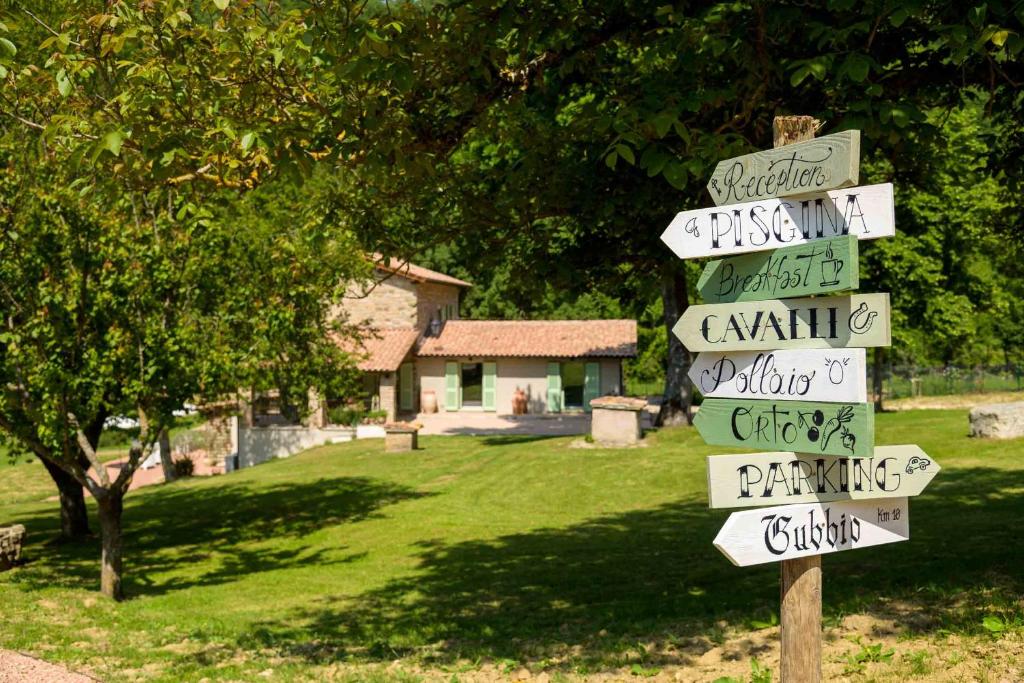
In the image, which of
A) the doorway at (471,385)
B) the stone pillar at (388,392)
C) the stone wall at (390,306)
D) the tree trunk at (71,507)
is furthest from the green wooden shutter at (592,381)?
the tree trunk at (71,507)

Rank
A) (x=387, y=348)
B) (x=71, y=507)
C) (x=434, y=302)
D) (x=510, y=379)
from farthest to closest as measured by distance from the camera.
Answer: (x=434, y=302), (x=510, y=379), (x=387, y=348), (x=71, y=507)

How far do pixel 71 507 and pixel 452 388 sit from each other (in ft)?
82.1

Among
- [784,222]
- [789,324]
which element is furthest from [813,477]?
[784,222]

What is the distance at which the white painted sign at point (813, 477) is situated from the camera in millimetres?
Result: 4094

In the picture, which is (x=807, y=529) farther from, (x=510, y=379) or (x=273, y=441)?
(x=510, y=379)

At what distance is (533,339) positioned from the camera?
42562 mm

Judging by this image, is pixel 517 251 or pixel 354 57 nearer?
pixel 354 57

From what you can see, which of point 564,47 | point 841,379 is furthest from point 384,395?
point 841,379

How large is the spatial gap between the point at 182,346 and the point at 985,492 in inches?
489

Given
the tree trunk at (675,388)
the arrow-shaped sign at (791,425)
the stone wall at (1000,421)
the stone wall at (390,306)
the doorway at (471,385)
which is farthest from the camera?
the doorway at (471,385)

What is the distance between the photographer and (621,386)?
4159 centimetres

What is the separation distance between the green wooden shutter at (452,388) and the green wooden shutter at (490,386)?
1197 millimetres

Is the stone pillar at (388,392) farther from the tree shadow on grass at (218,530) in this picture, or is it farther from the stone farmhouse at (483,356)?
the tree shadow on grass at (218,530)

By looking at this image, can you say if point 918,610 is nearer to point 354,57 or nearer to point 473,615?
point 473,615
